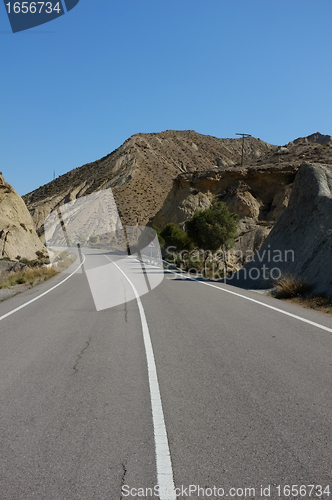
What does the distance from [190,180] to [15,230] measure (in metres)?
34.6

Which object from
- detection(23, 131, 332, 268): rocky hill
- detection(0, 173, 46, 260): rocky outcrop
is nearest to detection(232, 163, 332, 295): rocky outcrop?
detection(0, 173, 46, 260): rocky outcrop

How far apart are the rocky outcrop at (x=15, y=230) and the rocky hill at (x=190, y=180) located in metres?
22.4

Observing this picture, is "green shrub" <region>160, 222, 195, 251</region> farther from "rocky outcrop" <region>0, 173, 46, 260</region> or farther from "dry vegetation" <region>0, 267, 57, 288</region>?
"dry vegetation" <region>0, 267, 57, 288</region>

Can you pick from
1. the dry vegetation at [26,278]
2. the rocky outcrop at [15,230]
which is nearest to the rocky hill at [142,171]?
the rocky outcrop at [15,230]

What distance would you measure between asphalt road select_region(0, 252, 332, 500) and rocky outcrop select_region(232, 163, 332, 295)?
22.8 feet

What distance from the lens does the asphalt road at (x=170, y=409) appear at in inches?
115

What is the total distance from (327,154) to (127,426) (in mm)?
65016

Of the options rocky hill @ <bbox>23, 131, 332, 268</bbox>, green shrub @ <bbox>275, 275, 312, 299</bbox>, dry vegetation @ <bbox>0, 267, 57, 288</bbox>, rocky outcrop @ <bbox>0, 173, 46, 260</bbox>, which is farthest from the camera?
rocky hill @ <bbox>23, 131, 332, 268</bbox>

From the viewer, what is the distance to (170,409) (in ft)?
13.7

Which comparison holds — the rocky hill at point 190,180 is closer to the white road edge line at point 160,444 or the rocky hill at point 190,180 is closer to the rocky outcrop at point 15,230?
the rocky outcrop at point 15,230

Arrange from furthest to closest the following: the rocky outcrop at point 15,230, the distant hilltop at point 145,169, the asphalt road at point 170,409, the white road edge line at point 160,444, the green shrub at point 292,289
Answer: the distant hilltop at point 145,169 < the rocky outcrop at point 15,230 < the green shrub at point 292,289 < the asphalt road at point 170,409 < the white road edge line at point 160,444

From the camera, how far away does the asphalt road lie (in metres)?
2.93

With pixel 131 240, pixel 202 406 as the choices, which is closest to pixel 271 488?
pixel 202 406

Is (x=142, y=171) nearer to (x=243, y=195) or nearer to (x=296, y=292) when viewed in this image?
(x=243, y=195)
